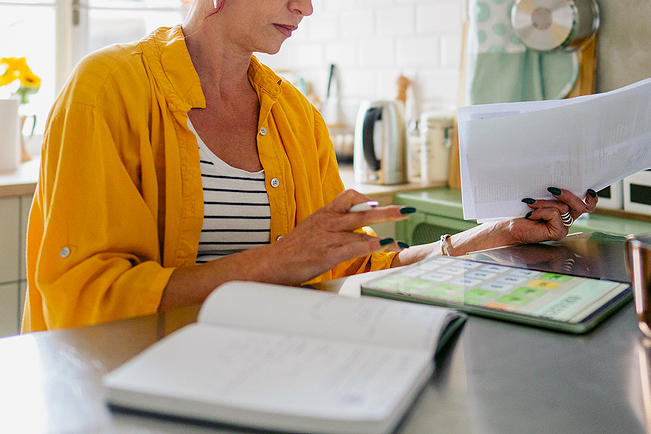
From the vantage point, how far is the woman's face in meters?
1.09

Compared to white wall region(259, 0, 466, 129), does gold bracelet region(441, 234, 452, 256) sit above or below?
below

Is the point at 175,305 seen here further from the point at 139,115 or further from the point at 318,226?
the point at 139,115

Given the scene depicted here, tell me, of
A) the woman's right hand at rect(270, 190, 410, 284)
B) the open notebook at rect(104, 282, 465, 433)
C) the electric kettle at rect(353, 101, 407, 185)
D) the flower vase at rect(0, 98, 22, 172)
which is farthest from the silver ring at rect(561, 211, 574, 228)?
the flower vase at rect(0, 98, 22, 172)

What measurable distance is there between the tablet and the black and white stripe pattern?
0.37m

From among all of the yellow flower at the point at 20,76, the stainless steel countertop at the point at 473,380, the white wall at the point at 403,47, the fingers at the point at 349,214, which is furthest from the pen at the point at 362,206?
the yellow flower at the point at 20,76

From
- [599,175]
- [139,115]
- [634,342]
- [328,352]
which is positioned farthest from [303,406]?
[599,175]

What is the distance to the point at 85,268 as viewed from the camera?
846 millimetres

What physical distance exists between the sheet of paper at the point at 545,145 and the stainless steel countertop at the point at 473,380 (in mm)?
358

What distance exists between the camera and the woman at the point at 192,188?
83 centimetres

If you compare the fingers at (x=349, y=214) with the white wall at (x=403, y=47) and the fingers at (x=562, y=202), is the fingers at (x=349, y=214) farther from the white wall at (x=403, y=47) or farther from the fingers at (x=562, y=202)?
the white wall at (x=403, y=47)

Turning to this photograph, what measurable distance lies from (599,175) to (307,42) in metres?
2.22

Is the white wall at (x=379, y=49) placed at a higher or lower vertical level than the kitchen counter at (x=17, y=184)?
higher

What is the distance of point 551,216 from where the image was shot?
40.8 inches

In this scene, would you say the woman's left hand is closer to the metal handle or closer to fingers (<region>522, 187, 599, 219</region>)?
fingers (<region>522, 187, 599, 219</region>)
